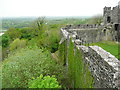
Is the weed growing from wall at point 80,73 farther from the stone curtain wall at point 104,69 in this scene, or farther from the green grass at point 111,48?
the green grass at point 111,48

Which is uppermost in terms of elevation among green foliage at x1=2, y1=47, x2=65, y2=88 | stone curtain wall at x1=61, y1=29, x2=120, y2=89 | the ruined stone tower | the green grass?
the ruined stone tower

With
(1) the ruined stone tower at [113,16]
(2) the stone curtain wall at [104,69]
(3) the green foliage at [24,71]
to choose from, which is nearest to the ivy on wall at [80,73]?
(2) the stone curtain wall at [104,69]

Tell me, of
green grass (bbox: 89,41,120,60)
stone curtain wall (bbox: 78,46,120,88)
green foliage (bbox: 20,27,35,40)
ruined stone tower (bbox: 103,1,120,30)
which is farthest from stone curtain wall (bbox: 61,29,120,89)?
green foliage (bbox: 20,27,35,40)

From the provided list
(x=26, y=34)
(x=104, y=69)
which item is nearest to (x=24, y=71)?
(x=104, y=69)

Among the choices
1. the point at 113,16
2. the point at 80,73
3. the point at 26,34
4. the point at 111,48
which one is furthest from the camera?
the point at 26,34

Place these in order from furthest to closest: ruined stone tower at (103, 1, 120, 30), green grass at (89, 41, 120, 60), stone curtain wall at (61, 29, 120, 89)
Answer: ruined stone tower at (103, 1, 120, 30), green grass at (89, 41, 120, 60), stone curtain wall at (61, 29, 120, 89)

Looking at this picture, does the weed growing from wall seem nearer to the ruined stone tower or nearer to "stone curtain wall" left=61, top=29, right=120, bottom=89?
"stone curtain wall" left=61, top=29, right=120, bottom=89

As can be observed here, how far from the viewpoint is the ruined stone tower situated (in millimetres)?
22692

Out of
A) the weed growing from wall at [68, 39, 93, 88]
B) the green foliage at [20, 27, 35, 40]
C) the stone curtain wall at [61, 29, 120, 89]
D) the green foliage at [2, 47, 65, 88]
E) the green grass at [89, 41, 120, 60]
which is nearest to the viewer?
the stone curtain wall at [61, 29, 120, 89]

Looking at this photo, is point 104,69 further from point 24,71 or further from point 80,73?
point 24,71

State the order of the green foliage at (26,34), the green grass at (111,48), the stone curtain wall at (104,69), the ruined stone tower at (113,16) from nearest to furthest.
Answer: the stone curtain wall at (104,69)
the green grass at (111,48)
the ruined stone tower at (113,16)
the green foliage at (26,34)

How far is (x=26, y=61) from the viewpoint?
13258 mm

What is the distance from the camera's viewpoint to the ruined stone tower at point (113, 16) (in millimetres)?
22692

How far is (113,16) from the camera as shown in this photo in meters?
24.0
